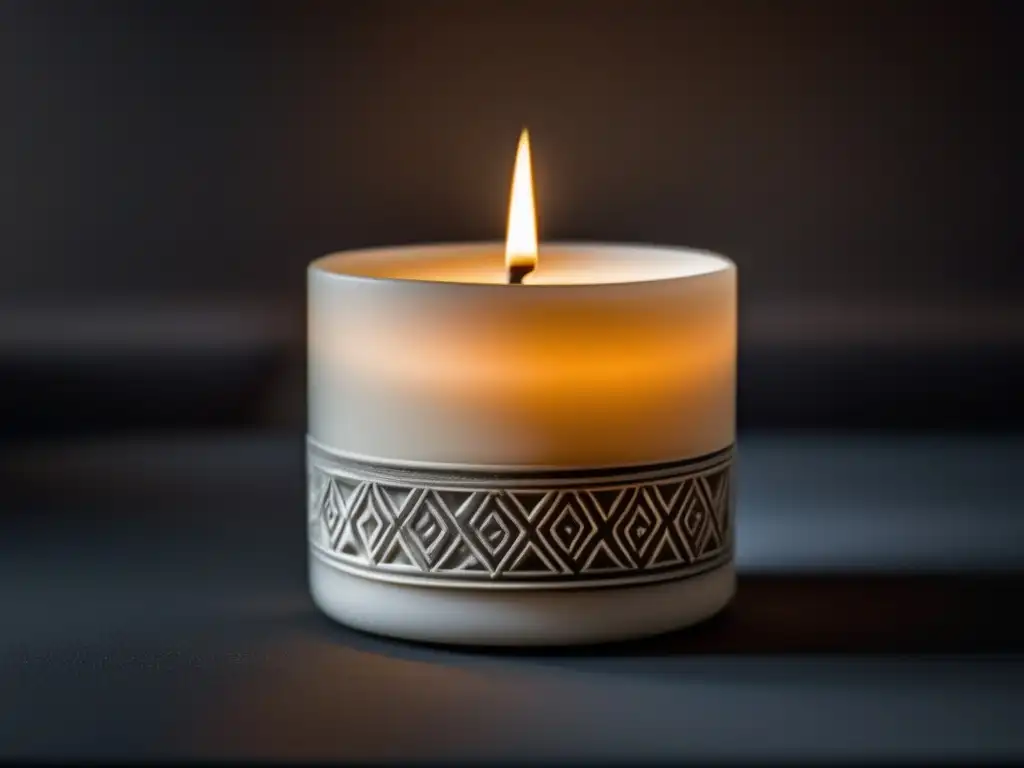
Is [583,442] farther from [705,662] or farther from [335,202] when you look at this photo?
[335,202]

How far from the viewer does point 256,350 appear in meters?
1.80

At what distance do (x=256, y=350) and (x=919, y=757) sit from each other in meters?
0.98

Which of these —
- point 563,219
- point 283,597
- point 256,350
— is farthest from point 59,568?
point 563,219

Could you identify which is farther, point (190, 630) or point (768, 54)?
point (768, 54)

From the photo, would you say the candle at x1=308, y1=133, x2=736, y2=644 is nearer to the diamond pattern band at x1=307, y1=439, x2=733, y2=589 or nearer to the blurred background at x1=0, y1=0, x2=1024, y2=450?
the diamond pattern band at x1=307, y1=439, x2=733, y2=589

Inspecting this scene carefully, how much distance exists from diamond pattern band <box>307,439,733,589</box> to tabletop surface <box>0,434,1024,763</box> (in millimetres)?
41

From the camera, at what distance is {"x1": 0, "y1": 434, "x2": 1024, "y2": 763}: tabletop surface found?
0.95 metres

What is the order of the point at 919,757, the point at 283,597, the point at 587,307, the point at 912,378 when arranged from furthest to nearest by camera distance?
the point at 912,378, the point at 283,597, the point at 587,307, the point at 919,757

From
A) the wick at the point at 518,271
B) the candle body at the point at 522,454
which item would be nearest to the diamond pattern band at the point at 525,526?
the candle body at the point at 522,454

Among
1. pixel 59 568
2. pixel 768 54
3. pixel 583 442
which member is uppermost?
pixel 768 54

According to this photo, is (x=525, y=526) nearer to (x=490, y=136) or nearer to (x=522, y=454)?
(x=522, y=454)

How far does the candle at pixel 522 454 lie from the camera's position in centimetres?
105

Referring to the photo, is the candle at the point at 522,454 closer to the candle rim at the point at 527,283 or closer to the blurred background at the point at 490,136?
the candle rim at the point at 527,283

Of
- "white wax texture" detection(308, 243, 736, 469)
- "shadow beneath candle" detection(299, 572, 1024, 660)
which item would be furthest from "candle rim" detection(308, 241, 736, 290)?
"shadow beneath candle" detection(299, 572, 1024, 660)
